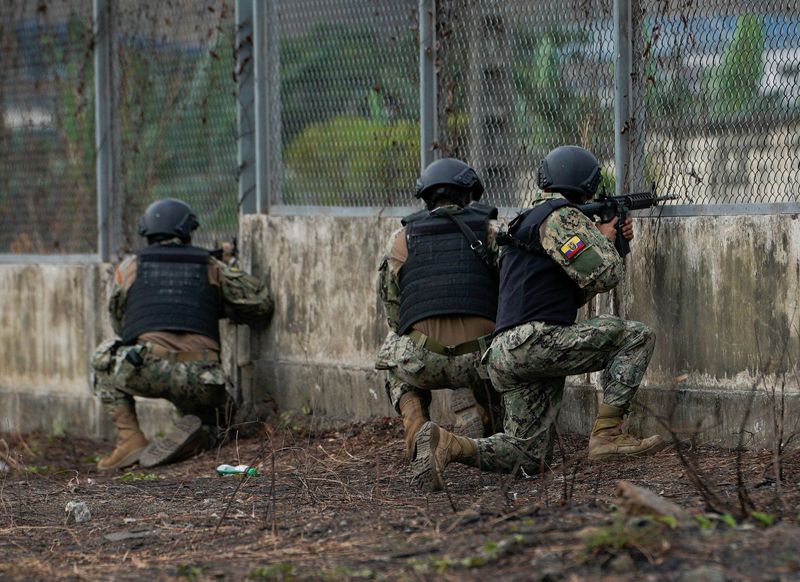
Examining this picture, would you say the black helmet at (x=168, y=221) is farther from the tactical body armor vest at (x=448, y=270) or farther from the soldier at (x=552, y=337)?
the soldier at (x=552, y=337)

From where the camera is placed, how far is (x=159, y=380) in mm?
8547

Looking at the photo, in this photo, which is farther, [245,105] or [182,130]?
[182,130]

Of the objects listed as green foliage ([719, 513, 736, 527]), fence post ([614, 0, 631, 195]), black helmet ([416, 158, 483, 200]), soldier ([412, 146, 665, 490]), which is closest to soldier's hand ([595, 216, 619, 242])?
soldier ([412, 146, 665, 490])

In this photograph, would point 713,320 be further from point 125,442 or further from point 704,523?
point 125,442

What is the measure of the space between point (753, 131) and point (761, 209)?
388mm

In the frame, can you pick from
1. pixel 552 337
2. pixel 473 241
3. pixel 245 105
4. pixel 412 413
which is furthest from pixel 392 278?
pixel 245 105

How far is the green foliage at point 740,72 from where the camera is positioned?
6.61m

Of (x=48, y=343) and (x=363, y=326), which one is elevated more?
(x=363, y=326)

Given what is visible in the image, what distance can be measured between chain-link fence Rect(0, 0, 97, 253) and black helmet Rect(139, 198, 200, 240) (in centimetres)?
182

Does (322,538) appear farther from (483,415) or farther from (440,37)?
(440,37)

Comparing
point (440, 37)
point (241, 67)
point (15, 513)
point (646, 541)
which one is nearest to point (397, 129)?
point (440, 37)

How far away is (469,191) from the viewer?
708cm

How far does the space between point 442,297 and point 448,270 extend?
14 cm

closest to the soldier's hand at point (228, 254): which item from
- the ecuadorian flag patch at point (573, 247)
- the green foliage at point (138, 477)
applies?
the green foliage at point (138, 477)
